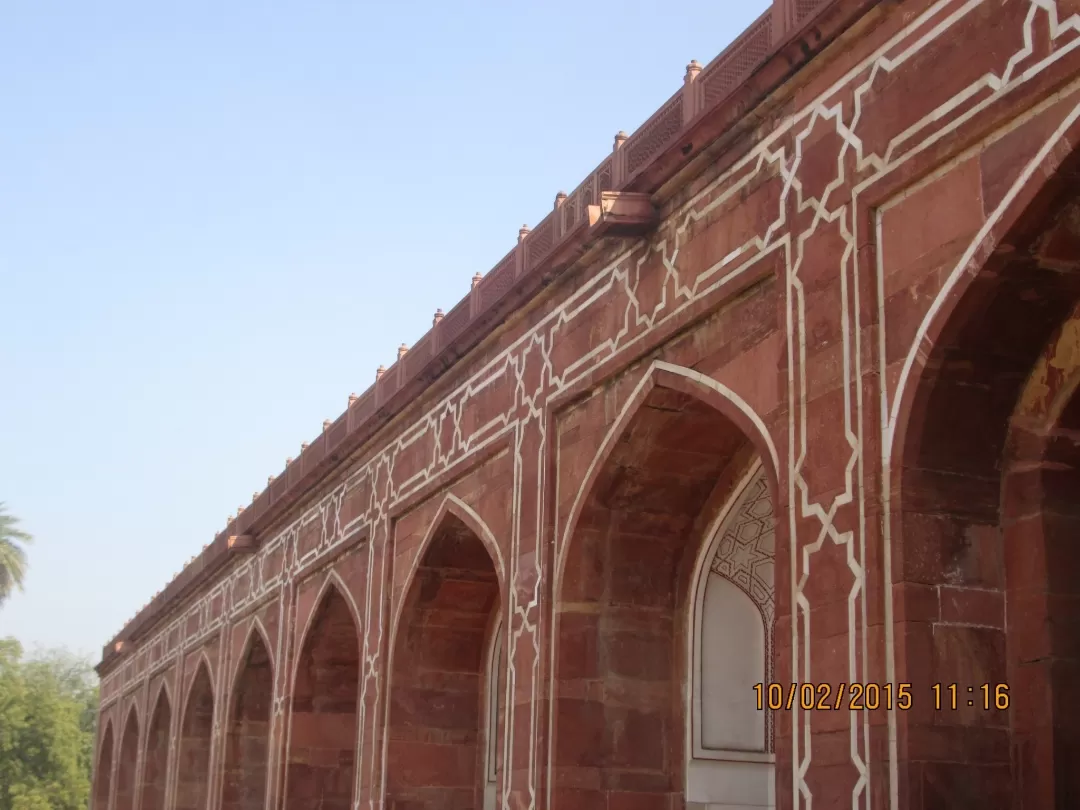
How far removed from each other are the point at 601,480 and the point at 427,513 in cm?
315

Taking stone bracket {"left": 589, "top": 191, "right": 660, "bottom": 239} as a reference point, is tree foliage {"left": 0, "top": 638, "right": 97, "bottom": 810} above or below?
below

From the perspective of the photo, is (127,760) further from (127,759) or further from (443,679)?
(443,679)

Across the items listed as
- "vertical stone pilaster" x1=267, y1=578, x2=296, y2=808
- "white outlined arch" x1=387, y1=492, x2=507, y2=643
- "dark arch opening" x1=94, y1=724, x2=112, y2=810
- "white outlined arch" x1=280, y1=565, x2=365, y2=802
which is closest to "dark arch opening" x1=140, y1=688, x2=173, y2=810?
"dark arch opening" x1=94, y1=724, x2=112, y2=810

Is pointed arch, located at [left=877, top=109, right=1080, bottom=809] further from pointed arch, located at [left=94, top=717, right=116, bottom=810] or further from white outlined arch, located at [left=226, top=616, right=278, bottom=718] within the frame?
pointed arch, located at [left=94, top=717, right=116, bottom=810]

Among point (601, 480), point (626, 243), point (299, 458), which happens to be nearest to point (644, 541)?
point (601, 480)

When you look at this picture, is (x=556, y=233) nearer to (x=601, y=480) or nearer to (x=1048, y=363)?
(x=601, y=480)

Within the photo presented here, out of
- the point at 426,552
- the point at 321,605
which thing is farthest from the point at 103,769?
the point at 426,552

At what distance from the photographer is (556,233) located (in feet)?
A: 32.4

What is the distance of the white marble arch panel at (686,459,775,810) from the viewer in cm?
901

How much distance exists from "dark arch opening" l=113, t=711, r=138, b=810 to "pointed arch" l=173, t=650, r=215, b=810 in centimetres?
513

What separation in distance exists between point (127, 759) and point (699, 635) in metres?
18.7

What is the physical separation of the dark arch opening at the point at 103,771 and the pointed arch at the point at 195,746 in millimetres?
7990
